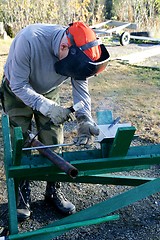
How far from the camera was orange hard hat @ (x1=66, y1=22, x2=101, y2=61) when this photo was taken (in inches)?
103

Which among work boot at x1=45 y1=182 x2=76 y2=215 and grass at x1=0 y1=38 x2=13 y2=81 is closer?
work boot at x1=45 y1=182 x2=76 y2=215

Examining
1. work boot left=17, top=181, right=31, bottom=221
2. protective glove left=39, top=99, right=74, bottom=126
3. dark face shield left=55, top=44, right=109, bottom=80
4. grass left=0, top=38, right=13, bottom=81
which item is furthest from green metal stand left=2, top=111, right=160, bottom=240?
grass left=0, top=38, right=13, bottom=81

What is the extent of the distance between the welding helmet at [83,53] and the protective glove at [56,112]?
0.83 ft

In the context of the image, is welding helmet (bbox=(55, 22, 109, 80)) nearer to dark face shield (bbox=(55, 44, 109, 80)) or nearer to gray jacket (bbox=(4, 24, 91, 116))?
dark face shield (bbox=(55, 44, 109, 80))

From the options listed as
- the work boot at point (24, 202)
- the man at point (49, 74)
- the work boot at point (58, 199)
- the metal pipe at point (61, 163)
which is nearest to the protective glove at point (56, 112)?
the man at point (49, 74)

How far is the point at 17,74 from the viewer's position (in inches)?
112

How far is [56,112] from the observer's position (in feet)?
8.94

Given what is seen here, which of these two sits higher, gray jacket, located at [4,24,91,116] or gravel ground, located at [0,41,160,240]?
gray jacket, located at [4,24,91,116]

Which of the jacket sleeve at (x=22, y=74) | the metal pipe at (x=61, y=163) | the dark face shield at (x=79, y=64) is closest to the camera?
the metal pipe at (x=61, y=163)

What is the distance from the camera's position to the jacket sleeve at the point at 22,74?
282 cm

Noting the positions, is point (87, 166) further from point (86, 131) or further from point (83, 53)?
point (83, 53)

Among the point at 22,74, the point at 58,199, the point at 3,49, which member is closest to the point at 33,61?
the point at 22,74

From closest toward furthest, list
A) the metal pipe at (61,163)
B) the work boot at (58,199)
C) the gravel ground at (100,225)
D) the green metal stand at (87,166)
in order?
the metal pipe at (61,163)
the green metal stand at (87,166)
the gravel ground at (100,225)
the work boot at (58,199)

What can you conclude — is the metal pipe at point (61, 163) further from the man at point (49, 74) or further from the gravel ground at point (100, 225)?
the gravel ground at point (100, 225)
